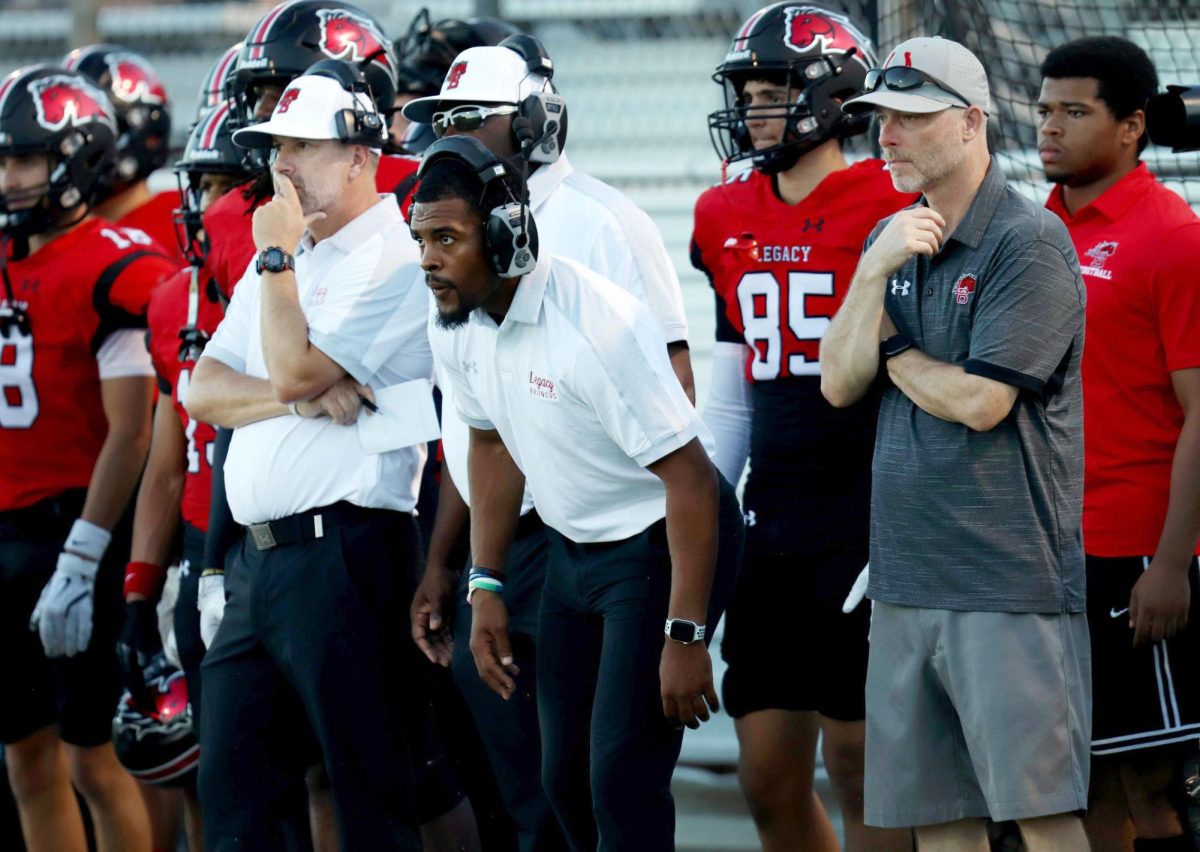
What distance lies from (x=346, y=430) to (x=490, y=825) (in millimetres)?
1597

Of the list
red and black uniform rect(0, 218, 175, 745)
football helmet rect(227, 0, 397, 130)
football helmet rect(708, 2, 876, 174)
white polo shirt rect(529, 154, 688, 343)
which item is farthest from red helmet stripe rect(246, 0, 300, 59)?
football helmet rect(708, 2, 876, 174)

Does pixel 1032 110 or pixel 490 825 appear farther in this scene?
pixel 1032 110

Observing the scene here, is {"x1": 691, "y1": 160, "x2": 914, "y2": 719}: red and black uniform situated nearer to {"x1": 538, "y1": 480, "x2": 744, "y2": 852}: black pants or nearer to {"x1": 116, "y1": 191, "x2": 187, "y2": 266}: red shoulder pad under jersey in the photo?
{"x1": 538, "y1": 480, "x2": 744, "y2": 852}: black pants

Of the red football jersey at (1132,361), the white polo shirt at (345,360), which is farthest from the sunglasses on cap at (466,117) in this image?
the red football jersey at (1132,361)

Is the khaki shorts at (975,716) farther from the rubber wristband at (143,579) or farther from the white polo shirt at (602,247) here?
the rubber wristband at (143,579)

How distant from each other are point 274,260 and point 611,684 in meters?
1.27

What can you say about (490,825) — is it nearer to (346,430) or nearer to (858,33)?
(346,430)

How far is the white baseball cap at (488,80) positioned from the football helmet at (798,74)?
52 centimetres

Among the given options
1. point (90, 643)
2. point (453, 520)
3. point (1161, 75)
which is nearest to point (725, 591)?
point (453, 520)

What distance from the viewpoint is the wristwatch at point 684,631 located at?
11.1ft

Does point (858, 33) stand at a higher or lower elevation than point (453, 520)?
higher

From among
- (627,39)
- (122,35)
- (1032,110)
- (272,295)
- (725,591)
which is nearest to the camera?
(725,591)

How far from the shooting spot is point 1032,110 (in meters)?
6.45

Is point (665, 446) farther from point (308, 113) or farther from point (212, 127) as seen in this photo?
point (212, 127)
